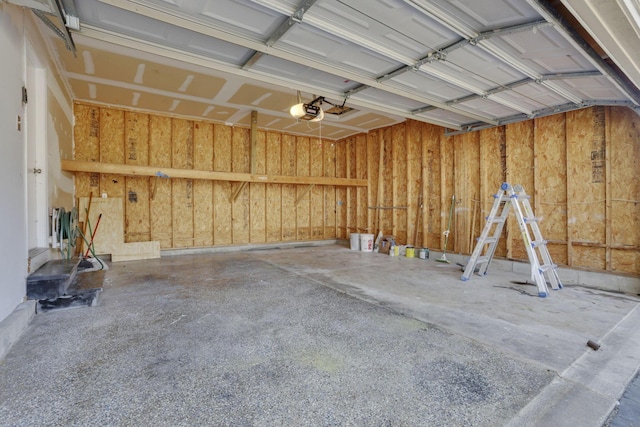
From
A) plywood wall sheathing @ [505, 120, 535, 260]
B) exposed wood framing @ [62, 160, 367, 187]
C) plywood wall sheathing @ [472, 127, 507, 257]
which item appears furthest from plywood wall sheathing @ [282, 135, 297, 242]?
plywood wall sheathing @ [505, 120, 535, 260]

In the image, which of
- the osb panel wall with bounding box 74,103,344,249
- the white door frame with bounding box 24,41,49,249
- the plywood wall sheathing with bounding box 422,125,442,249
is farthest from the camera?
the plywood wall sheathing with bounding box 422,125,442,249

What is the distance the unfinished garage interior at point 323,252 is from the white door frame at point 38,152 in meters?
0.03

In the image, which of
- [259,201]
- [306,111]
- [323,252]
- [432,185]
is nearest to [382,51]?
[306,111]

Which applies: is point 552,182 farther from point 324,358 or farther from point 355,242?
point 324,358

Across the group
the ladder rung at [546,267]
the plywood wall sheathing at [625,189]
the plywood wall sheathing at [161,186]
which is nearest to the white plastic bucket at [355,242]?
the ladder rung at [546,267]

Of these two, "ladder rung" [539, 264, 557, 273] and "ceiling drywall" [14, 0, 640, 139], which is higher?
"ceiling drywall" [14, 0, 640, 139]

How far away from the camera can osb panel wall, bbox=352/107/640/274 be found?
4.55 metres

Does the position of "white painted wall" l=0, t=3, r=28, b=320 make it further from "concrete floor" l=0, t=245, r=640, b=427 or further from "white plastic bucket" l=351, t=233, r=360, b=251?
"white plastic bucket" l=351, t=233, r=360, b=251

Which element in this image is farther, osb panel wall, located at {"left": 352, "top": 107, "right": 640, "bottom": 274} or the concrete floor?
osb panel wall, located at {"left": 352, "top": 107, "right": 640, "bottom": 274}

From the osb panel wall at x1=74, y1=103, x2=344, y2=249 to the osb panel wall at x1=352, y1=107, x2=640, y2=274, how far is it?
1617 mm

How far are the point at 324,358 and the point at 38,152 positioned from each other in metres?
4.50

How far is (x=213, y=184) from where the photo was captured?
25.6 ft

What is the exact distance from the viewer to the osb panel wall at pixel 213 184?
6656mm

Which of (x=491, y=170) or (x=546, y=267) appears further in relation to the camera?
(x=491, y=170)
